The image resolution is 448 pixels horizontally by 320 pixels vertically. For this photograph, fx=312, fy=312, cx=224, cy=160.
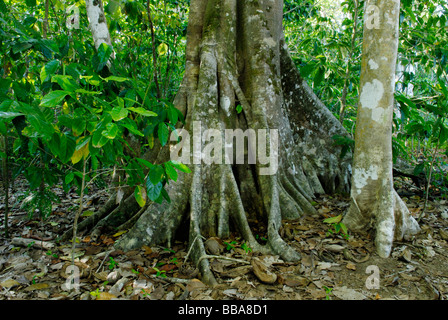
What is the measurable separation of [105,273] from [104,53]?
65.7 inches

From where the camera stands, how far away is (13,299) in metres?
2.15

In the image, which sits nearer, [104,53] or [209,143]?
[104,53]

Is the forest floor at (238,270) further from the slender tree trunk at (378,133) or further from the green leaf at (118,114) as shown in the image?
the green leaf at (118,114)

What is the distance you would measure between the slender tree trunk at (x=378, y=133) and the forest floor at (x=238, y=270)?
201 millimetres

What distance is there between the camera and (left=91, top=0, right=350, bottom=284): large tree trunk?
3064 millimetres

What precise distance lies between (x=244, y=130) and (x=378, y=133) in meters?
1.40

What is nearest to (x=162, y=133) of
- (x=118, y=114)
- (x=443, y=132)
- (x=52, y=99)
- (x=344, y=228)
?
(x=118, y=114)

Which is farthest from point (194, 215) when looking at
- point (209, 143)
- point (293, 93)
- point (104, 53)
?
point (293, 93)

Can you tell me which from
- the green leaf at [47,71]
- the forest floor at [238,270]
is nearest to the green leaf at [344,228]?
the forest floor at [238,270]

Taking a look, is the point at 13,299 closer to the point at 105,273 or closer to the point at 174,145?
the point at 105,273

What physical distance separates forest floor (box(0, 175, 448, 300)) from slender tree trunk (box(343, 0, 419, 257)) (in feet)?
0.66

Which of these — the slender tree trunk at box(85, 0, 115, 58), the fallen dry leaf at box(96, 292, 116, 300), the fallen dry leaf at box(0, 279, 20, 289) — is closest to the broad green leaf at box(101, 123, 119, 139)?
the fallen dry leaf at box(96, 292, 116, 300)

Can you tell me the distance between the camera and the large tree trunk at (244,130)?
3.06m
